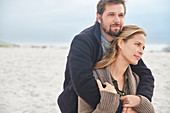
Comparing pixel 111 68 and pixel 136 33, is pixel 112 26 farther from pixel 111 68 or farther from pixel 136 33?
pixel 111 68

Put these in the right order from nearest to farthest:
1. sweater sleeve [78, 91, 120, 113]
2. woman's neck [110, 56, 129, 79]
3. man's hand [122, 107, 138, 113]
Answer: sweater sleeve [78, 91, 120, 113] → man's hand [122, 107, 138, 113] → woman's neck [110, 56, 129, 79]

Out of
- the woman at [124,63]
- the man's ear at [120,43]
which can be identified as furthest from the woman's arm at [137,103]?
the man's ear at [120,43]

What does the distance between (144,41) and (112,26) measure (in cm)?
37

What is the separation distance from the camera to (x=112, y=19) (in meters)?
2.16

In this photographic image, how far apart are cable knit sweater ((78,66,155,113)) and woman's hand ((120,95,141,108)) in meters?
0.04

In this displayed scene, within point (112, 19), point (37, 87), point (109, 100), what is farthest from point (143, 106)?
point (37, 87)

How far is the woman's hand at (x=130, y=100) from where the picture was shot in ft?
7.06

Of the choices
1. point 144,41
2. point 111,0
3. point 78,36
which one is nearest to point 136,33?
point 144,41

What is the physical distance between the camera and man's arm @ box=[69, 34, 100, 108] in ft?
6.60

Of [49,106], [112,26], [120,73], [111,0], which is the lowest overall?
[49,106]

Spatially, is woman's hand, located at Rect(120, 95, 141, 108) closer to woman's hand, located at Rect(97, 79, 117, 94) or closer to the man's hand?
the man's hand

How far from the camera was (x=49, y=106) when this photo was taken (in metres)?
4.99

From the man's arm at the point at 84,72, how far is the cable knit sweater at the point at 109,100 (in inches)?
3.2

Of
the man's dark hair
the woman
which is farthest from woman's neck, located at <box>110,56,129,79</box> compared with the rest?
the man's dark hair
